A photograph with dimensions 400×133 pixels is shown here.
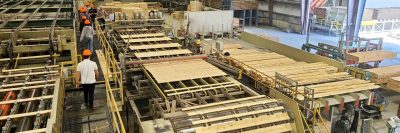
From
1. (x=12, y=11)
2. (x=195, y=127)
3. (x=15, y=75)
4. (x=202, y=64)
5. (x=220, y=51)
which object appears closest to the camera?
(x=195, y=127)

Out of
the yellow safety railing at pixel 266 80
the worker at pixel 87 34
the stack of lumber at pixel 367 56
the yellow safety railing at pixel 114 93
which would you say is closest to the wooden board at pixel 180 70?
the yellow safety railing at pixel 114 93

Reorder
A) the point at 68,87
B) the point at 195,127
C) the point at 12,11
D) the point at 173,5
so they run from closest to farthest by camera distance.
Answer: the point at 195,127 < the point at 68,87 < the point at 12,11 < the point at 173,5

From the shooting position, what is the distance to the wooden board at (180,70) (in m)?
8.91

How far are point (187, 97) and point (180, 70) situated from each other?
5.06 feet

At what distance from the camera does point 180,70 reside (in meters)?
9.52

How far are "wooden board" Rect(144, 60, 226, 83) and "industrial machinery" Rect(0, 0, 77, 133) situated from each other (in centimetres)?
246

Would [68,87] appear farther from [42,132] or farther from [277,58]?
[277,58]

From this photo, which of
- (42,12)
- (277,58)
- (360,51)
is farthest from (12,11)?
(360,51)

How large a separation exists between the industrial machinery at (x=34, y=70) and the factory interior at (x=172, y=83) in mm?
34

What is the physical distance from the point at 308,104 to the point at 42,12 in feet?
43.7

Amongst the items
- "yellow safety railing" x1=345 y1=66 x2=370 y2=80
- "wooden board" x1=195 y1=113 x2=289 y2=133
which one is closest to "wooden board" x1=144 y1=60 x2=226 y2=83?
"wooden board" x1=195 y1=113 x2=289 y2=133

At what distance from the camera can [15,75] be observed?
834 cm

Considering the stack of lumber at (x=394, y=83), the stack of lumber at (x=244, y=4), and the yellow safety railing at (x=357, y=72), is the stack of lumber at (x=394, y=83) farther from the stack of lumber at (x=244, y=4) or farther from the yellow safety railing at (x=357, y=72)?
the stack of lumber at (x=244, y=4)

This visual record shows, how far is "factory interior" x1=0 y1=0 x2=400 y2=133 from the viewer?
277 inches
